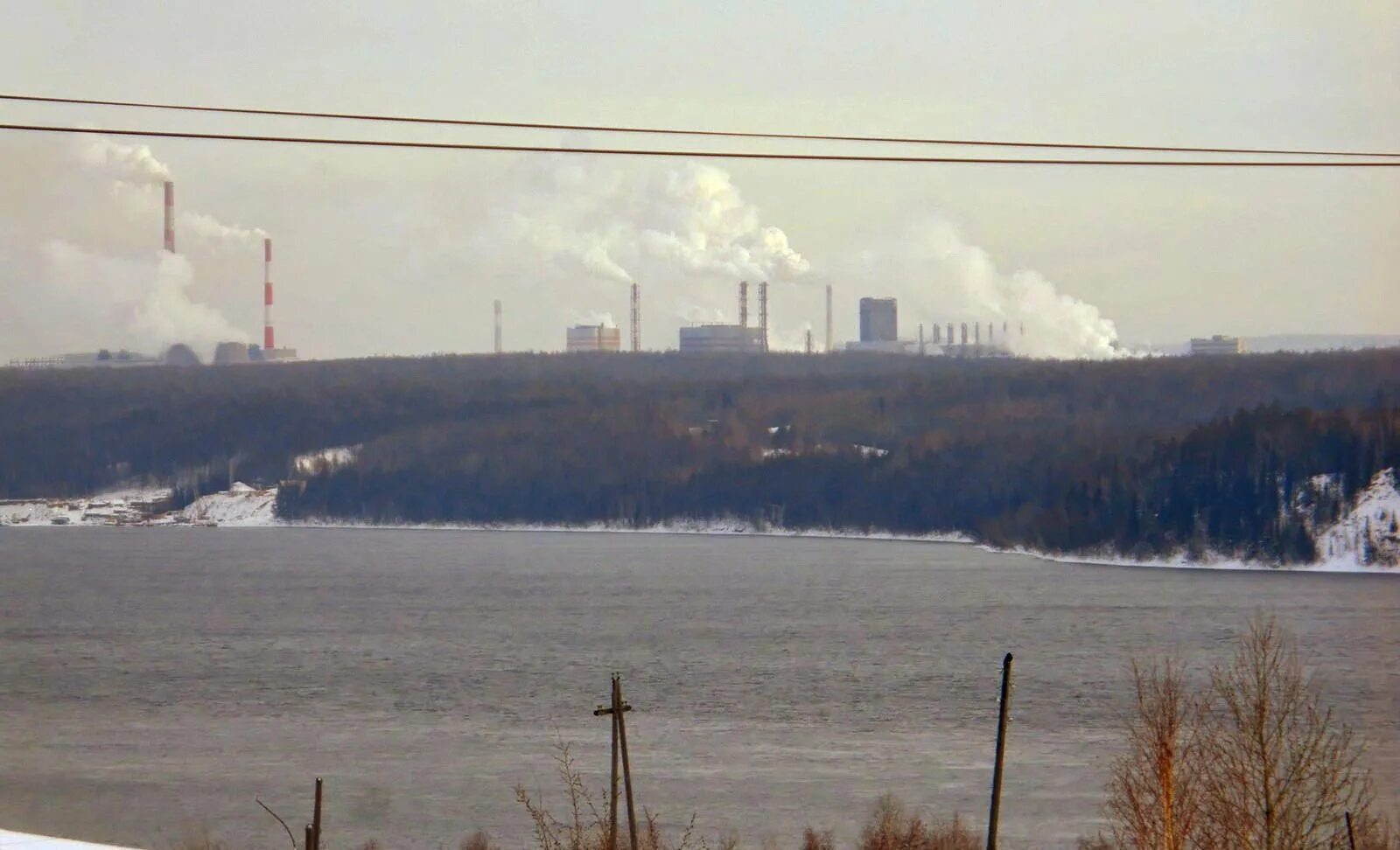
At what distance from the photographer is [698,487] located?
173 meters

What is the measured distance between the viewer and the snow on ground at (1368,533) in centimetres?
10919

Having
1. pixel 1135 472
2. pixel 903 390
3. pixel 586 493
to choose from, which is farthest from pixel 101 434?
pixel 1135 472

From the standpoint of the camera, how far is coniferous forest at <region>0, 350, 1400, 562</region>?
116000 mm

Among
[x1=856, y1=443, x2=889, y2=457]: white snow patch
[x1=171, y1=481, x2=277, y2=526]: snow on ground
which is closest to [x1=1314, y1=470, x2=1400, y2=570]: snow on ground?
[x1=856, y1=443, x2=889, y2=457]: white snow patch

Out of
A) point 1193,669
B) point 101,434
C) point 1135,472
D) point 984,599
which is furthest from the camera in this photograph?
point 101,434

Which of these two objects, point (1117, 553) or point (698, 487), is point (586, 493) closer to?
point (698, 487)

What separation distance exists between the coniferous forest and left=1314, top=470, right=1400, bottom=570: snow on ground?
113 cm

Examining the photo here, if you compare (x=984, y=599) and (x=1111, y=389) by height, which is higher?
(x=1111, y=389)

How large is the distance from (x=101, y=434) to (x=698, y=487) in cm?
7482

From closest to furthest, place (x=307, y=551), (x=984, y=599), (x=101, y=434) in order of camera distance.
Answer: (x=984, y=599) < (x=307, y=551) < (x=101, y=434)

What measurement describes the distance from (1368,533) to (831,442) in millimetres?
67923

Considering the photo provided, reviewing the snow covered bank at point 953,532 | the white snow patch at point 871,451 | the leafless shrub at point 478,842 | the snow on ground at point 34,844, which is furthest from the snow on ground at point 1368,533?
the snow on ground at point 34,844

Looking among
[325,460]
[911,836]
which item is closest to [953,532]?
[325,460]

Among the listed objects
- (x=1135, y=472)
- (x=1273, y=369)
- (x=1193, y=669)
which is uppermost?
(x=1273, y=369)
